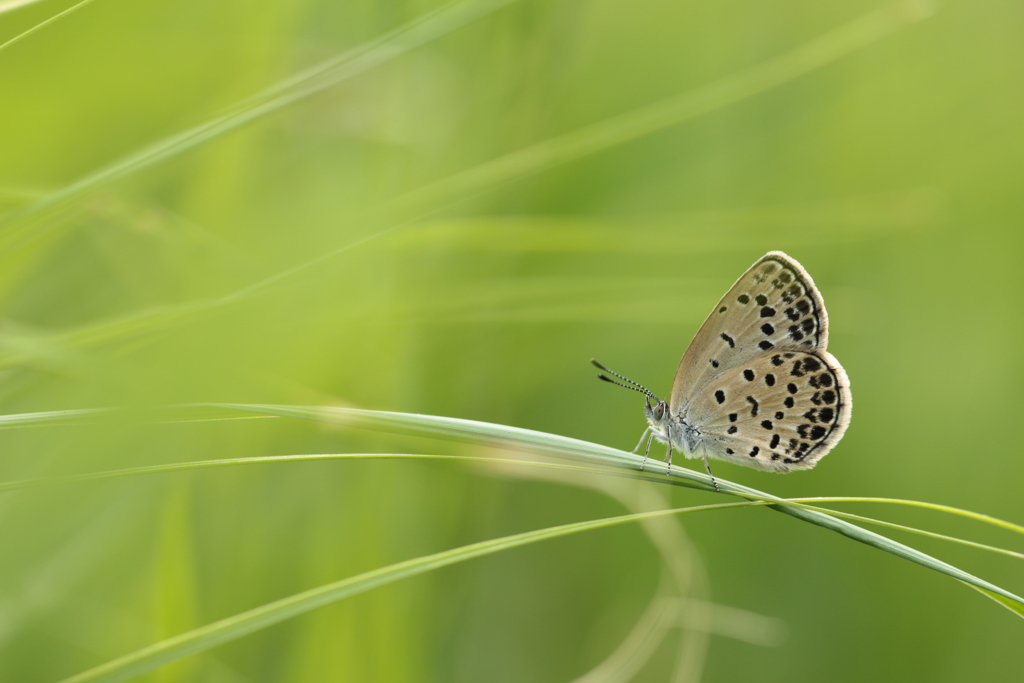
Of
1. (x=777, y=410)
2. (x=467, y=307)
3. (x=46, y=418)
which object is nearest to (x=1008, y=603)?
(x=777, y=410)

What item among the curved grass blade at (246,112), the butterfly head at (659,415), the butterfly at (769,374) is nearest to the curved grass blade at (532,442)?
the curved grass blade at (246,112)

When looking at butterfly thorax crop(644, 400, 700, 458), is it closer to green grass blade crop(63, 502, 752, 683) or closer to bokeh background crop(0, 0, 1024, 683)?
bokeh background crop(0, 0, 1024, 683)

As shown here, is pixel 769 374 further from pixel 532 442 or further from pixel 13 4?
pixel 13 4

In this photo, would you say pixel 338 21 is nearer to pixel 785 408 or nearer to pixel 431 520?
pixel 431 520

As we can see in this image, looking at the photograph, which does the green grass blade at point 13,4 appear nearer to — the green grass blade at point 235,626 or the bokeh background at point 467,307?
the bokeh background at point 467,307

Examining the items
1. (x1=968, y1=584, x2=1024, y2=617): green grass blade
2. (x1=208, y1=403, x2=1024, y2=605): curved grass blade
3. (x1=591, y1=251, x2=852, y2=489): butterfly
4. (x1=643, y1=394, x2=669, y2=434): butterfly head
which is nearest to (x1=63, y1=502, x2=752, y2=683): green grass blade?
(x1=208, y1=403, x2=1024, y2=605): curved grass blade

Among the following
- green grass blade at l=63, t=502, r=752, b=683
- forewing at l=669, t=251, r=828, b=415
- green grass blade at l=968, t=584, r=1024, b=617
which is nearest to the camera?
green grass blade at l=63, t=502, r=752, b=683


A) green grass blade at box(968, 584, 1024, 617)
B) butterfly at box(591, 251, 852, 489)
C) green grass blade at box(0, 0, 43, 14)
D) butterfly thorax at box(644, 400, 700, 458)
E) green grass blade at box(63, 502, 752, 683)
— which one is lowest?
green grass blade at box(63, 502, 752, 683)
